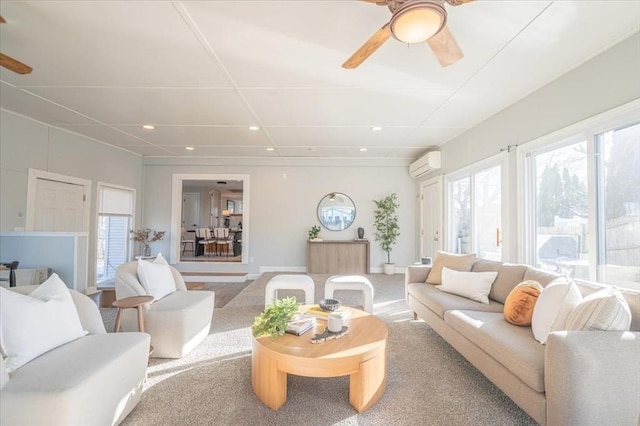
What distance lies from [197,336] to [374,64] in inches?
121

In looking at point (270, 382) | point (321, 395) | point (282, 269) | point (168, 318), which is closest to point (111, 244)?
point (282, 269)

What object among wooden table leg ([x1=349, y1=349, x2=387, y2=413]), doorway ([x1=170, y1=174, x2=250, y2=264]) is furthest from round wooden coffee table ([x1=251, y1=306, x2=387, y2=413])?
doorway ([x1=170, y1=174, x2=250, y2=264])

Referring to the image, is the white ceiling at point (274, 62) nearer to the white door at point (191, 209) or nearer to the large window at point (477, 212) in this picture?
the large window at point (477, 212)

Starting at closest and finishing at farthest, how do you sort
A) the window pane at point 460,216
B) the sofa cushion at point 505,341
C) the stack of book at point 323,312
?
the sofa cushion at point 505,341 → the stack of book at point 323,312 → the window pane at point 460,216

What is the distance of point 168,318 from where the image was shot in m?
2.55

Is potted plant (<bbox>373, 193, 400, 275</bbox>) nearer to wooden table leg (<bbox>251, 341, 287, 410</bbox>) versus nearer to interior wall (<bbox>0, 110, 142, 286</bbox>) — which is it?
wooden table leg (<bbox>251, 341, 287, 410</bbox>)

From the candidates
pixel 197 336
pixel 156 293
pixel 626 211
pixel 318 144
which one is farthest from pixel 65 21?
pixel 626 211

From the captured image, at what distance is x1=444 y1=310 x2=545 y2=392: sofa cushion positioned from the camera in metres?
1.67

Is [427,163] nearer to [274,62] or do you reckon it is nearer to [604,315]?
[274,62]

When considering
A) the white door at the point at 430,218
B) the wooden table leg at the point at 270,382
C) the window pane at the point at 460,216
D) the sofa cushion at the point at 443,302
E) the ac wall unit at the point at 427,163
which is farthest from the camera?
the white door at the point at 430,218

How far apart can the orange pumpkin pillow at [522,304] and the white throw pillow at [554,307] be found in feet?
0.36

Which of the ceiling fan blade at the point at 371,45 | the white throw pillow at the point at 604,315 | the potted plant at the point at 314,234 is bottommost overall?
the white throw pillow at the point at 604,315

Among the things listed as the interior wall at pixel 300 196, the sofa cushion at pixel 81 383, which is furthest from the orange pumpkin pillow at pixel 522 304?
the interior wall at pixel 300 196

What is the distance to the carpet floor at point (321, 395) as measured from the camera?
1.84m
